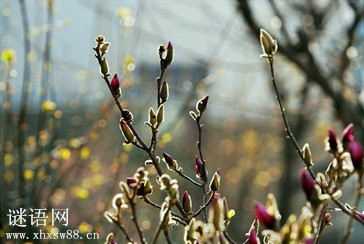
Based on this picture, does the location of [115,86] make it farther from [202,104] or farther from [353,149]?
[353,149]

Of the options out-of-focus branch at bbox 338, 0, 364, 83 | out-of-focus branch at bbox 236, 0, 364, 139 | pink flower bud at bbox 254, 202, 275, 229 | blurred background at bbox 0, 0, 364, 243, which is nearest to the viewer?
pink flower bud at bbox 254, 202, 275, 229

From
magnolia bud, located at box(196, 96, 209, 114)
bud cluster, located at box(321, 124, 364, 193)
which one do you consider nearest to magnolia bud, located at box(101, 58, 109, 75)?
magnolia bud, located at box(196, 96, 209, 114)

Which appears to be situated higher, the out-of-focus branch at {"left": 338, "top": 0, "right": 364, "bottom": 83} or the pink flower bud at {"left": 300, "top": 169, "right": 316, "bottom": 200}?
the out-of-focus branch at {"left": 338, "top": 0, "right": 364, "bottom": 83}

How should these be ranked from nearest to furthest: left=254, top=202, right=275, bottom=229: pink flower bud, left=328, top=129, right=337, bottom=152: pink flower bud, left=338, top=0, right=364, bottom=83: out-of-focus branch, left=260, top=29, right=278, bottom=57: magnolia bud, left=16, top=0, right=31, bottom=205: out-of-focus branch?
left=254, top=202, right=275, bottom=229: pink flower bud
left=328, top=129, right=337, bottom=152: pink flower bud
left=260, top=29, right=278, bottom=57: magnolia bud
left=16, top=0, right=31, bottom=205: out-of-focus branch
left=338, top=0, right=364, bottom=83: out-of-focus branch

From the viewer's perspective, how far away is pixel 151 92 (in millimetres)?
3111

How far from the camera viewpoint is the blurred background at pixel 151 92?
8.11ft

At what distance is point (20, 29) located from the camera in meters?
3.03

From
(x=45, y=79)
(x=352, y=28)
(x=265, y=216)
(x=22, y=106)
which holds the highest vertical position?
(x=352, y=28)

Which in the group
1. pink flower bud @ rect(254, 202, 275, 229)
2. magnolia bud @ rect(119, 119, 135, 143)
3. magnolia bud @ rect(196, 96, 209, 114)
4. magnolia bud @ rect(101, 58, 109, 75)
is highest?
magnolia bud @ rect(101, 58, 109, 75)

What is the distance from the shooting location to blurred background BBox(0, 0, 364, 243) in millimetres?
2473

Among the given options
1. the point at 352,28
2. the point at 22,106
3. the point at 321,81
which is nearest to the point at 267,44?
the point at 22,106

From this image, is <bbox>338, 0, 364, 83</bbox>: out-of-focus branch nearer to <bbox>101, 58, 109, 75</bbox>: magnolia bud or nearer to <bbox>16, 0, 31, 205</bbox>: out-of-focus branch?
<bbox>16, 0, 31, 205</bbox>: out-of-focus branch

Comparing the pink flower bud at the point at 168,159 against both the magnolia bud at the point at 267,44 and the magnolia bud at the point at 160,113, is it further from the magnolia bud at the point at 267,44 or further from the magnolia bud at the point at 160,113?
the magnolia bud at the point at 267,44

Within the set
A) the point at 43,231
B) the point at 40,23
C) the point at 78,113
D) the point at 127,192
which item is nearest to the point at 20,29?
the point at 40,23
